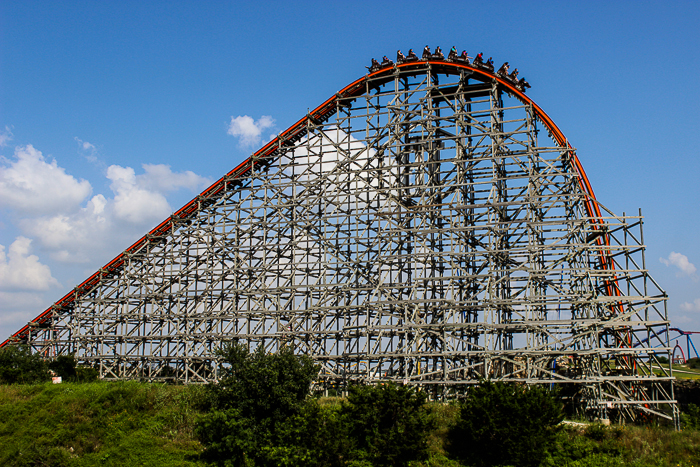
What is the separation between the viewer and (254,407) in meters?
17.5

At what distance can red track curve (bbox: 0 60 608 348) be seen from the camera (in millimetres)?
24328

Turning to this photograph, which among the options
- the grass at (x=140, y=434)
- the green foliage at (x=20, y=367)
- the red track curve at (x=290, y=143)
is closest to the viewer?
the grass at (x=140, y=434)

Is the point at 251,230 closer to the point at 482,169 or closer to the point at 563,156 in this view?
the point at 482,169

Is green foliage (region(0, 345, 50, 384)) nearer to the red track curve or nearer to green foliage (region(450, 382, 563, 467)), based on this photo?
the red track curve

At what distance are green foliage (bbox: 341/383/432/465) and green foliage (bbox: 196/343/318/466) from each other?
160 centimetres

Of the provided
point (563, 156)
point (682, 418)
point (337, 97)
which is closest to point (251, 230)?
point (337, 97)

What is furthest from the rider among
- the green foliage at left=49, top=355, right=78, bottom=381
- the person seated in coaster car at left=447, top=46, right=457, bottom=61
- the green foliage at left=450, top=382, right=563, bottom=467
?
the green foliage at left=49, top=355, right=78, bottom=381

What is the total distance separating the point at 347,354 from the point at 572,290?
9.13 m

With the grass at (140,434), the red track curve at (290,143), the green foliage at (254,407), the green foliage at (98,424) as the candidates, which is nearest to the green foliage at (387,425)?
the grass at (140,434)

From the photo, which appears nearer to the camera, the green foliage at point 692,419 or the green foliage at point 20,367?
the green foliage at point 692,419

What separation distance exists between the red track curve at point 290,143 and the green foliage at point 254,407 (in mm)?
11939

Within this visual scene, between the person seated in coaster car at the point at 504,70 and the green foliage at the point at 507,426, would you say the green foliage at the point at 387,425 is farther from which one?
the person seated in coaster car at the point at 504,70

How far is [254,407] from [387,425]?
3970mm

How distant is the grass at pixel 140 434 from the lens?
17422 mm
